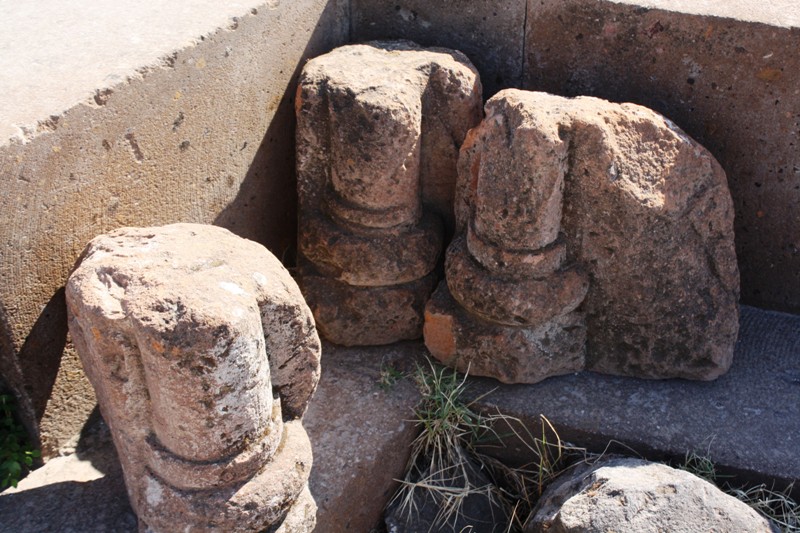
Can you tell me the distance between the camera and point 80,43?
10.1ft

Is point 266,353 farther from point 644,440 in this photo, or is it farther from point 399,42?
point 399,42

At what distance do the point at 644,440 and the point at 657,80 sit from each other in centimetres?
129

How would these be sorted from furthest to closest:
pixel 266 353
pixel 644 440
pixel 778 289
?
1. pixel 778 289
2. pixel 644 440
3. pixel 266 353

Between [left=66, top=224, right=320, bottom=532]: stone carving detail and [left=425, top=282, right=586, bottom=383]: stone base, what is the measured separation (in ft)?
2.43

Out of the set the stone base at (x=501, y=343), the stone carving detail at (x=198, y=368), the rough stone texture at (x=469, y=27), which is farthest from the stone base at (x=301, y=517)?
the rough stone texture at (x=469, y=27)

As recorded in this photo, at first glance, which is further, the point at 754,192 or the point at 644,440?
the point at 754,192

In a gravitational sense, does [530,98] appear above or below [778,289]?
above

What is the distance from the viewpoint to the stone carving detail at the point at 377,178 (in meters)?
3.15

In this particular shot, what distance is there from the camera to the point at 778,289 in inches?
146

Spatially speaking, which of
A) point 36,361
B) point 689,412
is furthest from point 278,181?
point 689,412

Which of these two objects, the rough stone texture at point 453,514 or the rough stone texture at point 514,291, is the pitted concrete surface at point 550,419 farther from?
the rough stone texture at point 514,291

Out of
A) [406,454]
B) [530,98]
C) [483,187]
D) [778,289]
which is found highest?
[530,98]

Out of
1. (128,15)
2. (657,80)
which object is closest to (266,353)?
(128,15)

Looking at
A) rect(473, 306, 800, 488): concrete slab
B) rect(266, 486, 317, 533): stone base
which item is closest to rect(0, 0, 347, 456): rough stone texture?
rect(266, 486, 317, 533): stone base
